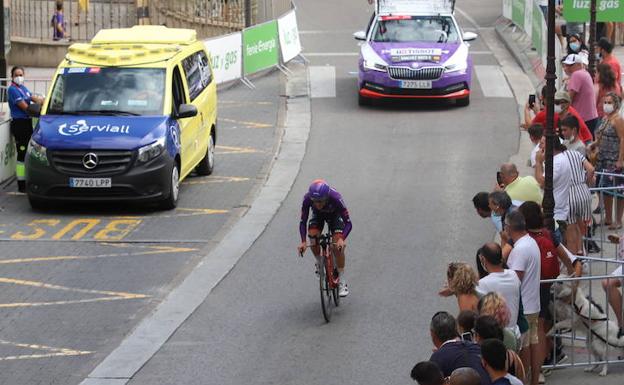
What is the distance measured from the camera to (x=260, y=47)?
29.8 metres

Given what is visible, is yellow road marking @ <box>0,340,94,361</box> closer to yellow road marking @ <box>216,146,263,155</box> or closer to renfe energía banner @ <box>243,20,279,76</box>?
yellow road marking @ <box>216,146,263,155</box>

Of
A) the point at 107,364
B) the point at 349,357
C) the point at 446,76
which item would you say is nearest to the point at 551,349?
the point at 349,357

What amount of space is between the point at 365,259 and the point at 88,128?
4684 millimetres

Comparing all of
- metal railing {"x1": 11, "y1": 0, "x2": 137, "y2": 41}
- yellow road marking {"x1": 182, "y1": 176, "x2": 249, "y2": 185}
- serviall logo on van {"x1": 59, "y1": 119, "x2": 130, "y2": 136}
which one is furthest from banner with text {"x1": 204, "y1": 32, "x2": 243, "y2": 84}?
serviall logo on van {"x1": 59, "y1": 119, "x2": 130, "y2": 136}

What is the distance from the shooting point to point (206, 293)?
49.9 feet

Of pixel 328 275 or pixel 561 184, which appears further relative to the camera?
pixel 561 184

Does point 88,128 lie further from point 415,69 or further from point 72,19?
→ point 72,19

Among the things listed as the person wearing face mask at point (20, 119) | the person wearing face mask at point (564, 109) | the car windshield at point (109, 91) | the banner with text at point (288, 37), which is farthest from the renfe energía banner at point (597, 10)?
the banner with text at point (288, 37)

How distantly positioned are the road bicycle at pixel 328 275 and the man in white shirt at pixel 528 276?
2777 mm

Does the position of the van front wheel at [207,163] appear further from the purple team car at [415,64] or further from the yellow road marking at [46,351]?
the yellow road marking at [46,351]

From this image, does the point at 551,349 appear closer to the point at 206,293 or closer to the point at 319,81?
the point at 206,293

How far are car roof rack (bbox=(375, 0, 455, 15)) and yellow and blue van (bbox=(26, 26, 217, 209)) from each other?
730 cm

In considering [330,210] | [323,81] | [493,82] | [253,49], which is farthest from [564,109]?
[253,49]

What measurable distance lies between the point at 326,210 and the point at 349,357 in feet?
6.94
